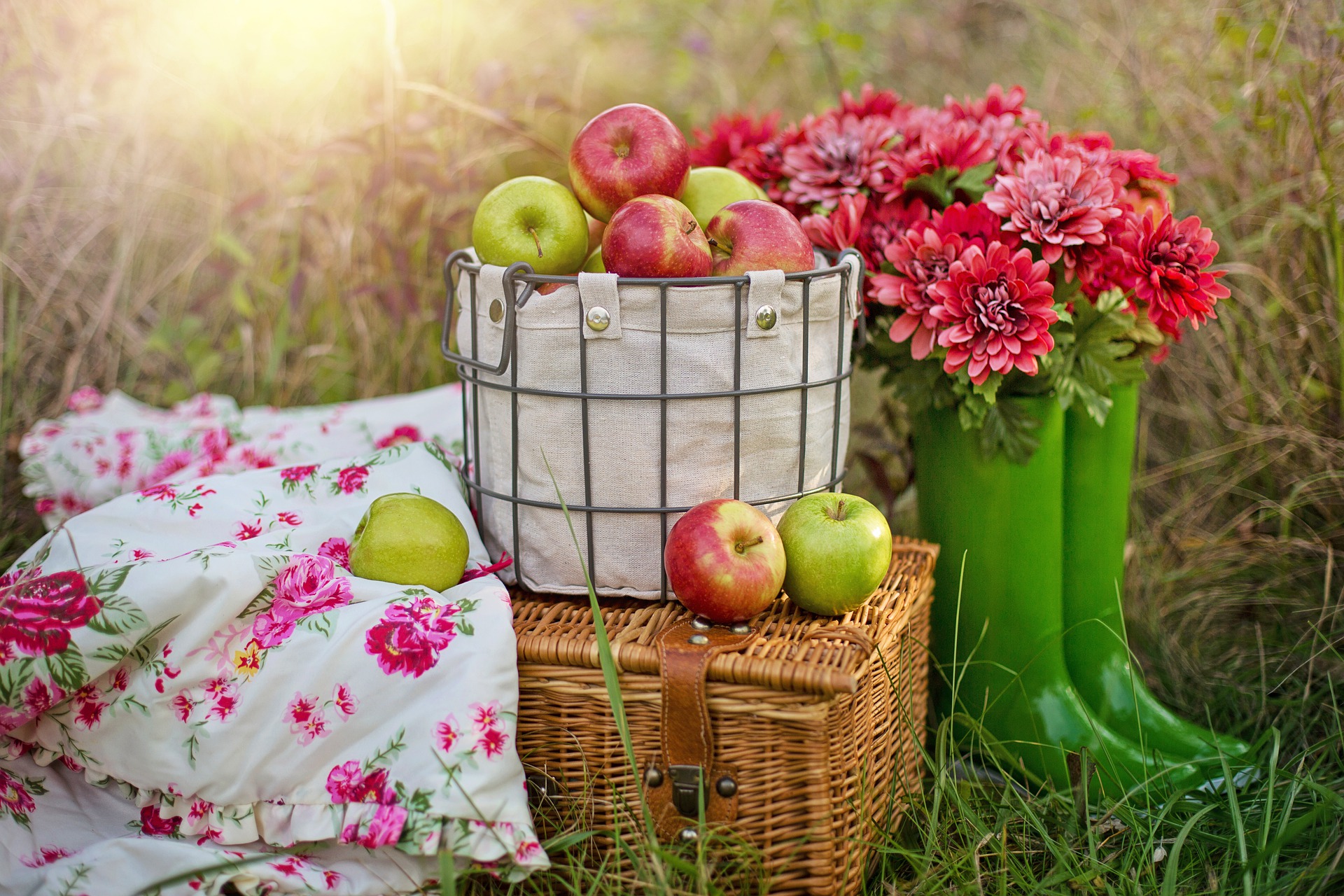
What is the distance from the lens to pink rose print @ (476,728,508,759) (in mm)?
1143

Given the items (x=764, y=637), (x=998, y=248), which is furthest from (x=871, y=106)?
(x=764, y=637)

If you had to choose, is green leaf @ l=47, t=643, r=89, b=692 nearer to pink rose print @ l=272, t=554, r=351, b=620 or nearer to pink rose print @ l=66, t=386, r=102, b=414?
pink rose print @ l=272, t=554, r=351, b=620

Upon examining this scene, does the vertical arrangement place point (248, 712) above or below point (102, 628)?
below

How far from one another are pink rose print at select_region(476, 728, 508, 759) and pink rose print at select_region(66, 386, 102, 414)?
62.2 inches

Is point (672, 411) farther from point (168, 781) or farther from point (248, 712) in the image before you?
point (168, 781)

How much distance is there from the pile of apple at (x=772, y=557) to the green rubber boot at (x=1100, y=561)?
0.53m

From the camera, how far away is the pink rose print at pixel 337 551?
1388 millimetres

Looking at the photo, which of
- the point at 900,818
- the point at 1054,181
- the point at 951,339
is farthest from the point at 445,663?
the point at 1054,181

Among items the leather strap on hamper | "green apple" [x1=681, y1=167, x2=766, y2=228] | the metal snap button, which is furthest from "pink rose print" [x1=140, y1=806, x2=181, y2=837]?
"green apple" [x1=681, y1=167, x2=766, y2=228]

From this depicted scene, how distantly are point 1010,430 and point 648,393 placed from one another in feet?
2.01

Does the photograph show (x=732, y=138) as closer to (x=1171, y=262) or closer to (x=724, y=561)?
(x=1171, y=262)

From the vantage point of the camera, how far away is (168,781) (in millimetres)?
1188

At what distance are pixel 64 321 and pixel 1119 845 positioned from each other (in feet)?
8.80

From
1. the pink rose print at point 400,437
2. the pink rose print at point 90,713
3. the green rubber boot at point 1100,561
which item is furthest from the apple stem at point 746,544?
the pink rose print at point 400,437
